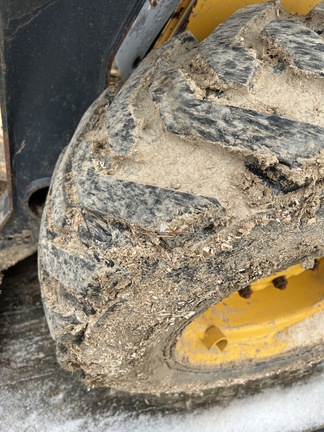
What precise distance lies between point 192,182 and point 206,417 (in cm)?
86

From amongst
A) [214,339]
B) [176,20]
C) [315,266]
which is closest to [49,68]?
[176,20]

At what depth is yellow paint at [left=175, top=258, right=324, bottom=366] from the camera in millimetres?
1236

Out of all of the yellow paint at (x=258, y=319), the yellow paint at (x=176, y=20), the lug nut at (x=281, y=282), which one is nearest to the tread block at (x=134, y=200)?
the yellow paint at (x=176, y=20)

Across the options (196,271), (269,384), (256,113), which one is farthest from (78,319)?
(269,384)

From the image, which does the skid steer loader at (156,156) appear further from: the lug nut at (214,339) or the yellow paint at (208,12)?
the lug nut at (214,339)

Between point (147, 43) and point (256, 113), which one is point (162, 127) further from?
point (147, 43)

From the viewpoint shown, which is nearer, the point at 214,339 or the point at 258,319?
the point at 214,339

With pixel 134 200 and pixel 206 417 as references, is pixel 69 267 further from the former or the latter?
pixel 206 417

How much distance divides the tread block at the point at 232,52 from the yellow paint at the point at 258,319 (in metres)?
0.64

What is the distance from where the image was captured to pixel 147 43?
982 mm

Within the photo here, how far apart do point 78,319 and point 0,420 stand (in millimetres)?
572

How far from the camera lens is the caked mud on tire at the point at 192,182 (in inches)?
29.0

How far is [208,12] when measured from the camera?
92 cm

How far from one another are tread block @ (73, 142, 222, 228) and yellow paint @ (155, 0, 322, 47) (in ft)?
1.08
